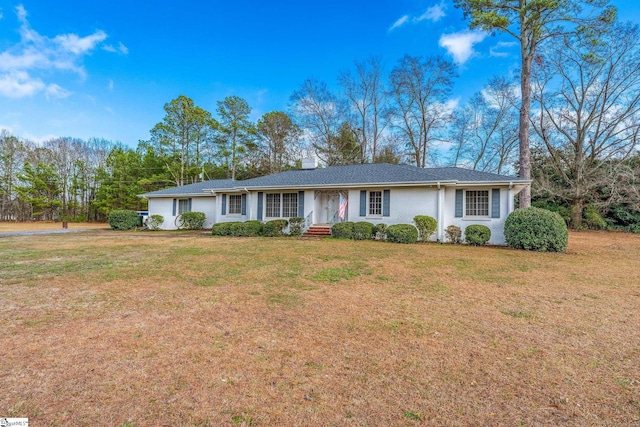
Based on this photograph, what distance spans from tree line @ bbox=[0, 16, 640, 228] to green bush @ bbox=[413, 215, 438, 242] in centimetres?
791

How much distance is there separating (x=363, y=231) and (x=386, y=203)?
73.6 inches

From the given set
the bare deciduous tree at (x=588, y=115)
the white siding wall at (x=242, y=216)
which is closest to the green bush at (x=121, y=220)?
the white siding wall at (x=242, y=216)

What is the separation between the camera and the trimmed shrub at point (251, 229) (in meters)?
14.3

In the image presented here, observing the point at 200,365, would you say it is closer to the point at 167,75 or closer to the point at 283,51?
the point at 283,51

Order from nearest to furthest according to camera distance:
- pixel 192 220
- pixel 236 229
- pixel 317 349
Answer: pixel 317 349, pixel 236 229, pixel 192 220

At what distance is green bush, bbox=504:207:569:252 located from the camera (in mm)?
9859

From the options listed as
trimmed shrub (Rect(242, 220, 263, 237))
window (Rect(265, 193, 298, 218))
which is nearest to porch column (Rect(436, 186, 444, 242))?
window (Rect(265, 193, 298, 218))

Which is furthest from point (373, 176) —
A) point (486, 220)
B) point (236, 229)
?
point (236, 229)

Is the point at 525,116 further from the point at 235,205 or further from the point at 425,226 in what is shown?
the point at 235,205

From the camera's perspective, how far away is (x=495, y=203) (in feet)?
39.2

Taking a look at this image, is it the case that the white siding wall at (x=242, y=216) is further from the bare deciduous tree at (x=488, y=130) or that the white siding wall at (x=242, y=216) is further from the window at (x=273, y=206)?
the bare deciduous tree at (x=488, y=130)

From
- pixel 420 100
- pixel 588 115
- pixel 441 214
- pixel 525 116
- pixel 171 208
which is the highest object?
pixel 420 100

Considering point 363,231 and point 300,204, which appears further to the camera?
point 300,204

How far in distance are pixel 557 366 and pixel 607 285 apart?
14.9ft
